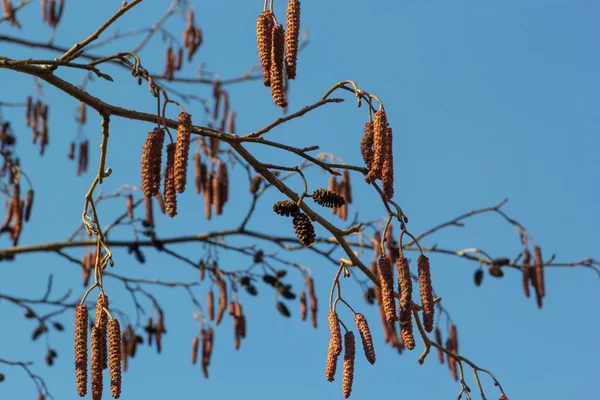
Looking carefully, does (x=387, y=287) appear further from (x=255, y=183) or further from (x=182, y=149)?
(x=255, y=183)

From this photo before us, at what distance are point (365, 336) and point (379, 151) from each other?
23.4 inches

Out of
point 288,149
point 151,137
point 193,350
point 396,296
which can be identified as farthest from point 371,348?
point 193,350

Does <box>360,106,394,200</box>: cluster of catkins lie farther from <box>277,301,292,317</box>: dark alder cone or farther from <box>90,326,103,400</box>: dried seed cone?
<box>277,301,292,317</box>: dark alder cone

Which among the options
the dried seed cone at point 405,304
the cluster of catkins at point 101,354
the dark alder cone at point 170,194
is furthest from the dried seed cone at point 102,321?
the dried seed cone at point 405,304

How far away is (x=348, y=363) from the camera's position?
3.06 metres

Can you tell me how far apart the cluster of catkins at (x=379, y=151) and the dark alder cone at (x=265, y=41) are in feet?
1.08

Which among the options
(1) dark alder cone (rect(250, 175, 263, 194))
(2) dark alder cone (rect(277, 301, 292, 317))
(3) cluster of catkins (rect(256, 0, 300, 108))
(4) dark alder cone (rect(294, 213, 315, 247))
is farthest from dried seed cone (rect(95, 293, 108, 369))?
(2) dark alder cone (rect(277, 301, 292, 317))

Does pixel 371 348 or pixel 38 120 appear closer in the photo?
pixel 371 348

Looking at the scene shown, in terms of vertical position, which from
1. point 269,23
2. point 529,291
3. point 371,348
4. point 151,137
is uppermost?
point 529,291

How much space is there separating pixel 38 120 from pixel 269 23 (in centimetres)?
477

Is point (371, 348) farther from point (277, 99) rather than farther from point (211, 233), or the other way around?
point (211, 233)

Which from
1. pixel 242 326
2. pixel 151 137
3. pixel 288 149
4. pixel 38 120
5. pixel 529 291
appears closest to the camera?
pixel 151 137

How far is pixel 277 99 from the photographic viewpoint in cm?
274

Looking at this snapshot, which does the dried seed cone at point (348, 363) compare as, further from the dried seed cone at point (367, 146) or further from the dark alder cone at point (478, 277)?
the dark alder cone at point (478, 277)
